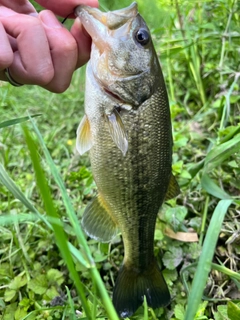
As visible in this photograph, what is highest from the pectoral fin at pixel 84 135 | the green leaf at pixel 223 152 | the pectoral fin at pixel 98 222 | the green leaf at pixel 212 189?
the pectoral fin at pixel 84 135

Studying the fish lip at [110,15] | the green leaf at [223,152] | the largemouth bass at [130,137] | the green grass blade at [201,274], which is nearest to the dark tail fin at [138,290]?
the largemouth bass at [130,137]

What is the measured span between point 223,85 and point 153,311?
1440mm

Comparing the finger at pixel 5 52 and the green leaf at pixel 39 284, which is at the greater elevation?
the finger at pixel 5 52

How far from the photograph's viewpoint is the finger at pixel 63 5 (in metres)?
1.33

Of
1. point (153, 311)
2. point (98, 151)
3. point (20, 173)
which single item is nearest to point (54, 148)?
point (20, 173)

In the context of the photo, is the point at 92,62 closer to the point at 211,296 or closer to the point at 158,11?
the point at 211,296

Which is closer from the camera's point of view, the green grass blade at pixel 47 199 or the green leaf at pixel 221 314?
the green grass blade at pixel 47 199

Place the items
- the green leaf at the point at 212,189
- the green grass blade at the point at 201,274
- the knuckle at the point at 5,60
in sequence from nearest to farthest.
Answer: the green grass blade at the point at 201,274
the knuckle at the point at 5,60
the green leaf at the point at 212,189

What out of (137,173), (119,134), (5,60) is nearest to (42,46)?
(5,60)

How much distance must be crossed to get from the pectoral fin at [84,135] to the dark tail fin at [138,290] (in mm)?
468

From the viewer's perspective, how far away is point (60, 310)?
133 centimetres

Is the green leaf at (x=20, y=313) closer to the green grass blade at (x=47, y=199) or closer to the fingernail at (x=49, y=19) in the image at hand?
the green grass blade at (x=47, y=199)

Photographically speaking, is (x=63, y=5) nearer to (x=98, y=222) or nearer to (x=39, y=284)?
(x=98, y=222)

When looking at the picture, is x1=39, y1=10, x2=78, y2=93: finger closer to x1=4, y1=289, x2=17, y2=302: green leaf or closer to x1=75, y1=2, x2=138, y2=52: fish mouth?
x1=75, y1=2, x2=138, y2=52: fish mouth
